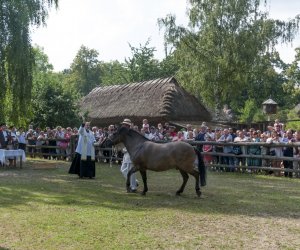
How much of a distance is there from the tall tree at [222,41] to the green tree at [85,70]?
168ft

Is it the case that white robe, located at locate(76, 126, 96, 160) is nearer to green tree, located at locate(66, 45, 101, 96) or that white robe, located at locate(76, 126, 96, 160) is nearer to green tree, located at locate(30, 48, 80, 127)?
green tree, located at locate(30, 48, 80, 127)

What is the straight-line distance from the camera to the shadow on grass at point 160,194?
33.9ft

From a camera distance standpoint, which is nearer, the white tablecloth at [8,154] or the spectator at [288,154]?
the spectator at [288,154]

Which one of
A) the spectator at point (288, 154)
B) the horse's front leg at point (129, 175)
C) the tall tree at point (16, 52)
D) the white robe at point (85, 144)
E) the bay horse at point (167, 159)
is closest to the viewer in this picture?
the bay horse at point (167, 159)

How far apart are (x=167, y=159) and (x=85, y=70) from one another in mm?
75629

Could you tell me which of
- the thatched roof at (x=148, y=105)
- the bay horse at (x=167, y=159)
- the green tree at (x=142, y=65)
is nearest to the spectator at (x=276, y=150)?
the bay horse at (x=167, y=159)

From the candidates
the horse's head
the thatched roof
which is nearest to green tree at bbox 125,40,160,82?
the thatched roof

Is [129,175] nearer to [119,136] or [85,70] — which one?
[119,136]

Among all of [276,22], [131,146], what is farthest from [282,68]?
[131,146]

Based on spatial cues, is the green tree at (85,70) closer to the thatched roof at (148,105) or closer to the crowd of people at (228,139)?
the thatched roof at (148,105)

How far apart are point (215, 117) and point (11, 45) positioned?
19.3m

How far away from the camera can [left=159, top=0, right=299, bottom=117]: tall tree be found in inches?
1298

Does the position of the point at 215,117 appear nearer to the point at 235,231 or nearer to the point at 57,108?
the point at 57,108

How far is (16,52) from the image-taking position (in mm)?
19703
